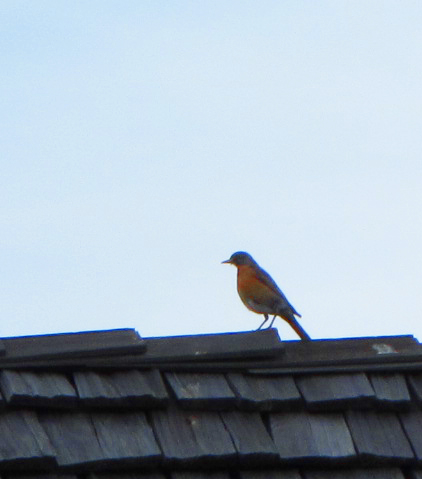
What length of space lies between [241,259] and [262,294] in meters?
0.83

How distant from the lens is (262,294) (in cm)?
815

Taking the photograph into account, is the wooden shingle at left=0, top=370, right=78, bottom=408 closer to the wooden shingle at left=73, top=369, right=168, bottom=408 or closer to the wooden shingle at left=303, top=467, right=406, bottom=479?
the wooden shingle at left=73, top=369, right=168, bottom=408

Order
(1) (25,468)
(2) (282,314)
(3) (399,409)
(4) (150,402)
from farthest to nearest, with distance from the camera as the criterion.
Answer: (2) (282,314)
(3) (399,409)
(4) (150,402)
(1) (25,468)

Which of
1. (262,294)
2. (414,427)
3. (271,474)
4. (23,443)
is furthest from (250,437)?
(262,294)

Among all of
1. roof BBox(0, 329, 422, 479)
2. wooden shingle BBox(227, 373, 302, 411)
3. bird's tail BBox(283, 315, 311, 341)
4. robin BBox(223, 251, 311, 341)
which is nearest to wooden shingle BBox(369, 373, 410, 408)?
roof BBox(0, 329, 422, 479)

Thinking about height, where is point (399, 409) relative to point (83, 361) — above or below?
below

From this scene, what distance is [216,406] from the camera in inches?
148

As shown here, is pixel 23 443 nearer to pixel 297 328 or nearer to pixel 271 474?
A: pixel 271 474

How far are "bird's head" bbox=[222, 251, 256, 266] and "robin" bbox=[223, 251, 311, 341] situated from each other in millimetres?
198

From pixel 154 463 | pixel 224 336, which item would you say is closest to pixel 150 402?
pixel 154 463

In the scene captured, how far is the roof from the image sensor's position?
349 centimetres

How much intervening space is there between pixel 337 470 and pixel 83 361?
2.94 ft

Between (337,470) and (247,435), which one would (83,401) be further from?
(337,470)

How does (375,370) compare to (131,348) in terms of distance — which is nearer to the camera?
(131,348)
